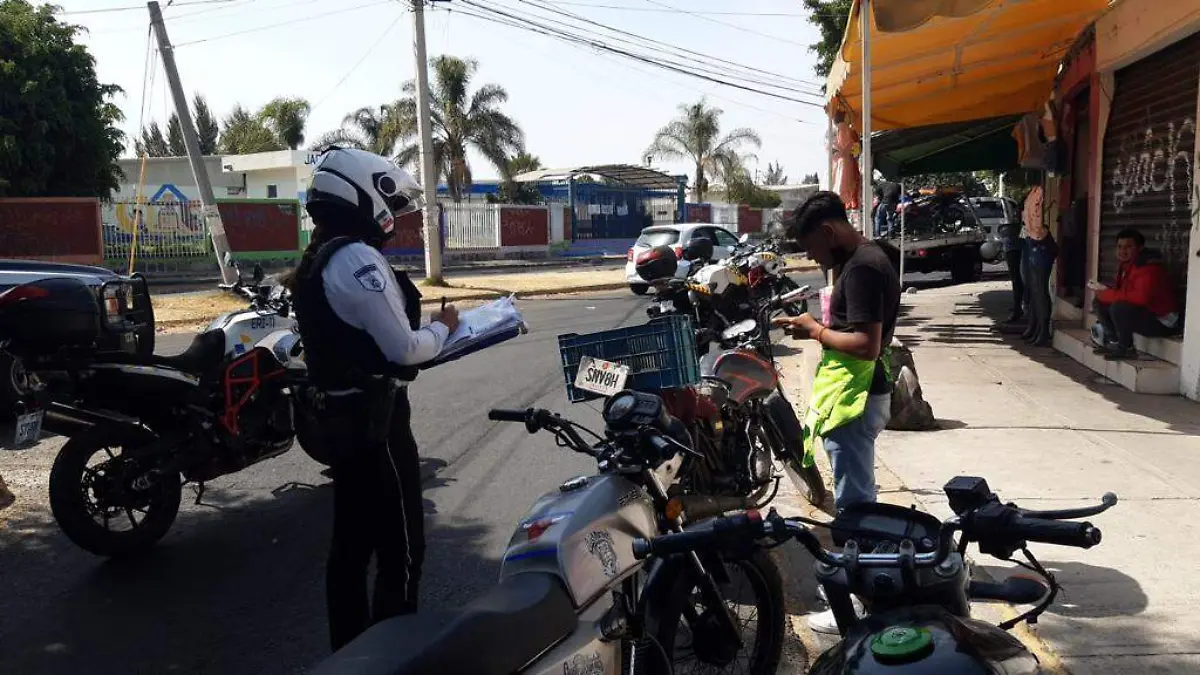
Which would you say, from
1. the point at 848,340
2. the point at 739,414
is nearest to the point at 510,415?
the point at 848,340

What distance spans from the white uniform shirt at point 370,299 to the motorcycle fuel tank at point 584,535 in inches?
29.6

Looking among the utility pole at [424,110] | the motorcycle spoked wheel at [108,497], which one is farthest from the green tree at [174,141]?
the motorcycle spoked wheel at [108,497]

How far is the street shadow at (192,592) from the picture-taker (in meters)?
3.67

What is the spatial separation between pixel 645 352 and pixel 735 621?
1.13 meters

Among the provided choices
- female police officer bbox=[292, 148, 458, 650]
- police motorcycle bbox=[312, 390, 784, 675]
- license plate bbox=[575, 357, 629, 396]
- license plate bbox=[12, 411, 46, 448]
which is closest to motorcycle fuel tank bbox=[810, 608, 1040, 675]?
police motorcycle bbox=[312, 390, 784, 675]

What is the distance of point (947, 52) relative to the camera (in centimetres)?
911

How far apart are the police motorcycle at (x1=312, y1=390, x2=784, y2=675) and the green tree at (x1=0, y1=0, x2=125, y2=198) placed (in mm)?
24404

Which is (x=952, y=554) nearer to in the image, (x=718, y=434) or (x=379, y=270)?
(x=379, y=270)

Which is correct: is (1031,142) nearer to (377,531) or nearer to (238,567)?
(238,567)

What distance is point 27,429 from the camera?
163 inches

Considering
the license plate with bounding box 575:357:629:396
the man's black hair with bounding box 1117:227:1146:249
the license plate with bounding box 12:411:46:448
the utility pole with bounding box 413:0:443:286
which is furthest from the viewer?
the utility pole with bounding box 413:0:443:286

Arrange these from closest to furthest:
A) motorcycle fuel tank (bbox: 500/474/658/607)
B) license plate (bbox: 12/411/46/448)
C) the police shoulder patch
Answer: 1. motorcycle fuel tank (bbox: 500/474/658/607)
2. the police shoulder patch
3. license plate (bbox: 12/411/46/448)

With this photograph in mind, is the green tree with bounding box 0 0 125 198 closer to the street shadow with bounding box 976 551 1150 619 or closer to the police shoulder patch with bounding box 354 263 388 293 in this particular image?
the police shoulder patch with bounding box 354 263 388 293

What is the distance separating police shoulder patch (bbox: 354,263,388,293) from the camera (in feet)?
9.69
